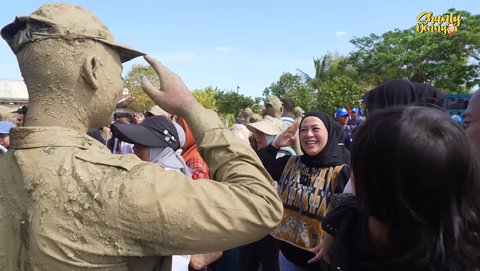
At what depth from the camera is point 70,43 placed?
1.26m

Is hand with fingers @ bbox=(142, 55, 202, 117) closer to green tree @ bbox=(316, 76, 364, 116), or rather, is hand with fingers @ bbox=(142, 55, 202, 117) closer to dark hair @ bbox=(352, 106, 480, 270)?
dark hair @ bbox=(352, 106, 480, 270)

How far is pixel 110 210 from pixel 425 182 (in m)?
0.82

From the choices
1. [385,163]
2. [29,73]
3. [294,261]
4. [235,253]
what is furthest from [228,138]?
[235,253]

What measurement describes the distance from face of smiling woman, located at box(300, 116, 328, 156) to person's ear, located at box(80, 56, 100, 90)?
2.29 m

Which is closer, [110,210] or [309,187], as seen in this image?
[110,210]

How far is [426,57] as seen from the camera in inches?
1220

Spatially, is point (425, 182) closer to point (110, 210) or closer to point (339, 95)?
point (110, 210)

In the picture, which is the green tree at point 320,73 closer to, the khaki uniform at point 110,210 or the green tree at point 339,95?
the green tree at point 339,95

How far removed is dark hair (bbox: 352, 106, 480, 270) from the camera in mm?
1153

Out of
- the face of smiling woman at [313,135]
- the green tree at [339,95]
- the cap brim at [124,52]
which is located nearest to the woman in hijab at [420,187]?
the cap brim at [124,52]

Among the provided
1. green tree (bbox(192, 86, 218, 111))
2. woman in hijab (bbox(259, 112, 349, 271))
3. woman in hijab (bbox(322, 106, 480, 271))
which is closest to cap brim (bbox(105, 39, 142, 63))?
woman in hijab (bbox(322, 106, 480, 271))

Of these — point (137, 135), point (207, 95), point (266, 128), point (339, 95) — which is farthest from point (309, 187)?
point (207, 95)

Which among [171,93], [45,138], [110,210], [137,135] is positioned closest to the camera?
[110,210]

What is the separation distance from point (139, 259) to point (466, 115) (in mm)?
1724
